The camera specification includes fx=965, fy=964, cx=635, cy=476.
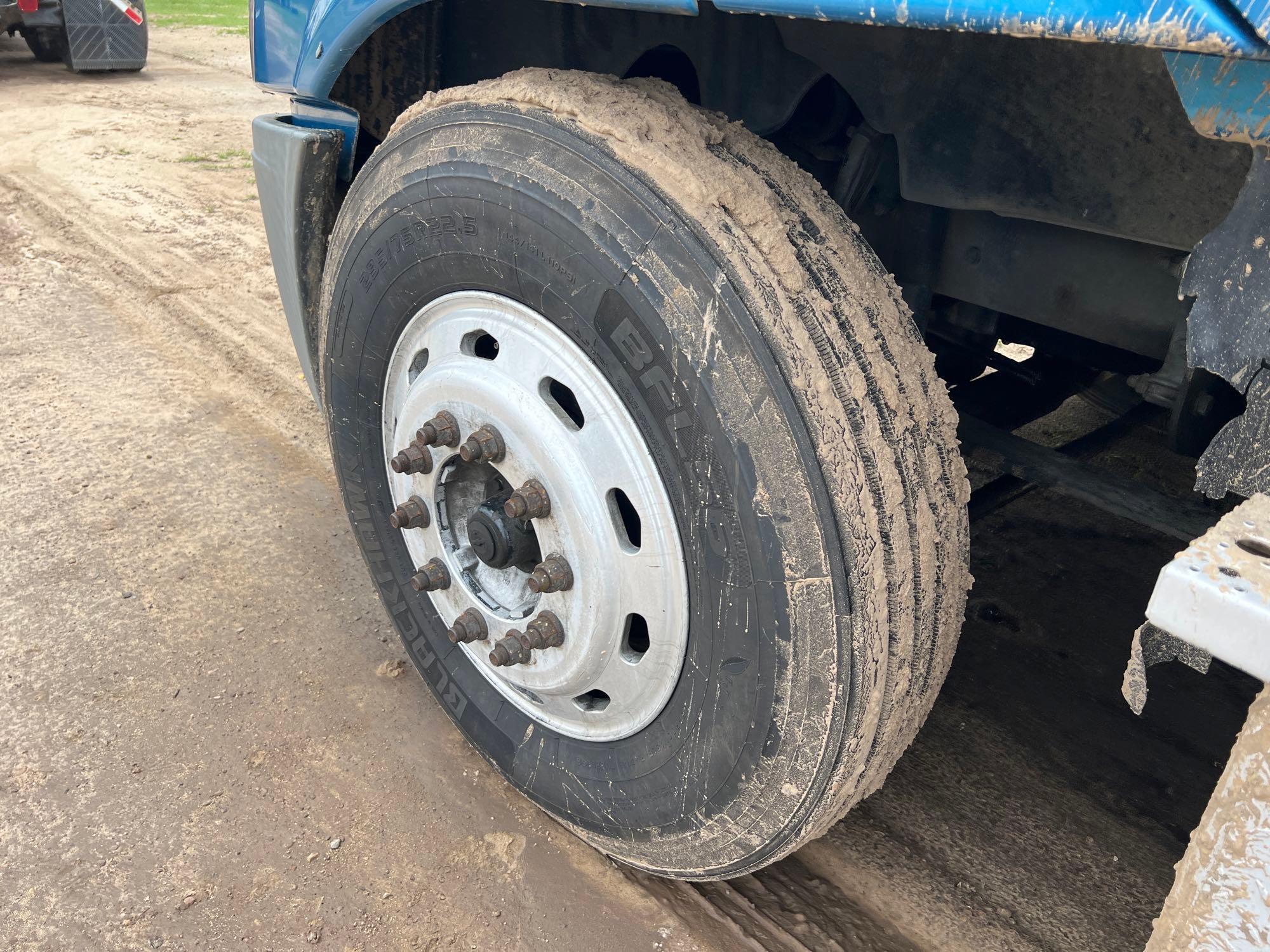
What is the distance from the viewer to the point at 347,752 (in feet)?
6.83

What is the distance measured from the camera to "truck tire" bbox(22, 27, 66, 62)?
8650mm

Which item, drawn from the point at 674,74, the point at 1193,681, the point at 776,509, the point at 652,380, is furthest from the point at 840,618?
the point at 1193,681

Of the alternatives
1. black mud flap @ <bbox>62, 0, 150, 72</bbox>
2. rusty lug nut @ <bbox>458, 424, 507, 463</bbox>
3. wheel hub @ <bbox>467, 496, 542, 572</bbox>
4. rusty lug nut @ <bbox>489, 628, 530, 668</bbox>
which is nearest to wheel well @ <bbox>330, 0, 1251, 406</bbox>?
rusty lug nut @ <bbox>458, 424, 507, 463</bbox>

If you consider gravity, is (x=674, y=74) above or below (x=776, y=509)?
above

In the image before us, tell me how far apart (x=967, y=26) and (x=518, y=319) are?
813mm

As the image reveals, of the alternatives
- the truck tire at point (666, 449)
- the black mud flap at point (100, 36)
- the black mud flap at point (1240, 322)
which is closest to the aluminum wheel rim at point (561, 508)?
the truck tire at point (666, 449)

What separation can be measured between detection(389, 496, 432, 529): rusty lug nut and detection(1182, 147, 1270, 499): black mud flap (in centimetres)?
127

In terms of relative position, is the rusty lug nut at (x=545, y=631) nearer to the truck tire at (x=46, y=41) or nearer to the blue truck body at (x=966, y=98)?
the blue truck body at (x=966, y=98)

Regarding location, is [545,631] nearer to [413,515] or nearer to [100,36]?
[413,515]

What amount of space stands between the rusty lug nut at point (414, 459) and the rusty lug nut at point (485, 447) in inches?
4.6

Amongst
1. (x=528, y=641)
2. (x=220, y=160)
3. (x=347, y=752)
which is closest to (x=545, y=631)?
(x=528, y=641)

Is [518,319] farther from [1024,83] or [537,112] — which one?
[1024,83]

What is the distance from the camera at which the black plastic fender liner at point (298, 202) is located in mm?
Answer: 1888

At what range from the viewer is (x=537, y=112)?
142 centimetres
